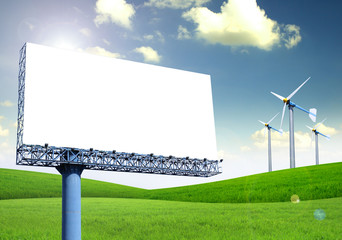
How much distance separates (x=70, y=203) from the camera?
17000 millimetres

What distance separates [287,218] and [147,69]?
12820 millimetres

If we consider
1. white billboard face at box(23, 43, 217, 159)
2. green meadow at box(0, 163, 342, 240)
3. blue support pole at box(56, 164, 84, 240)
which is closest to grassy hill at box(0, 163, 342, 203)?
green meadow at box(0, 163, 342, 240)

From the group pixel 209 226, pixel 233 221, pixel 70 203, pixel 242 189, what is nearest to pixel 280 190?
pixel 242 189

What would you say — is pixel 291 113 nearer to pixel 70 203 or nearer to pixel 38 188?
pixel 38 188

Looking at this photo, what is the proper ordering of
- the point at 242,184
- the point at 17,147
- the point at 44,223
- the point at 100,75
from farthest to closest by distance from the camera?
the point at 242,184
the point at 44,223
the point at 100,75
the point at 17,147

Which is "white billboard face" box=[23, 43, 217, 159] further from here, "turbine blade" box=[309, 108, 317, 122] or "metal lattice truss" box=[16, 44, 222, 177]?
"turbine blade" box=[309, 108, 317, 122]

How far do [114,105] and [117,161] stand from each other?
3222 mm

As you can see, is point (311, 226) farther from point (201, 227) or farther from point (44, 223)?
point (44, 223)

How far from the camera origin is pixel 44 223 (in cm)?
2616

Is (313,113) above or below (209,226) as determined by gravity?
above

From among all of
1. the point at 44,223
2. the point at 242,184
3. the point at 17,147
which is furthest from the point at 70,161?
the point at 242,184

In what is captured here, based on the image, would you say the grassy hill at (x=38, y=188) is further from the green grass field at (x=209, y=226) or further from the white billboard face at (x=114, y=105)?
the white billboard face at (x=114, y=105)

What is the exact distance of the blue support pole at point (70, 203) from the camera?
1686cm

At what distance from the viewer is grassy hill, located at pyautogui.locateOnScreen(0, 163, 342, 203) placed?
3838 centimetres
